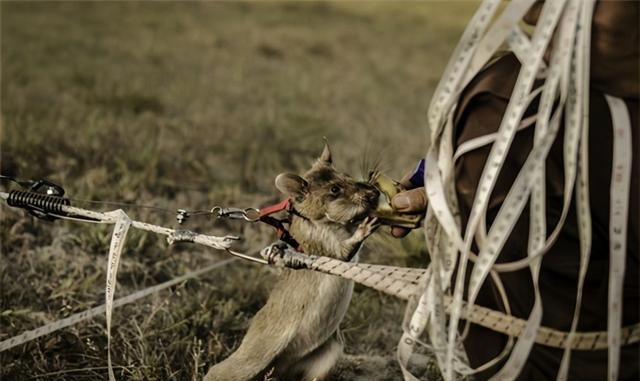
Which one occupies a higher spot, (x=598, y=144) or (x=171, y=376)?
(x=598, y=144)

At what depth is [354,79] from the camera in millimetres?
11516

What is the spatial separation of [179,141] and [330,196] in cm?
406

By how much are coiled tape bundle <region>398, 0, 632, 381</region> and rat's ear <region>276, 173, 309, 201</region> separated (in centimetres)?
87

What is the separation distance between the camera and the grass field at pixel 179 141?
13.3 feet

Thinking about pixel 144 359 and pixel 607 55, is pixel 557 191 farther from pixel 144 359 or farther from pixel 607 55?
pixel 144 359

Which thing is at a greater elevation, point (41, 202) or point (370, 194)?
point (370, 194)

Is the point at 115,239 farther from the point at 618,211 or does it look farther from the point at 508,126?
the point at 618,211

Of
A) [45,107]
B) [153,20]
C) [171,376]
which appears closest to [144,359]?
[171,376]

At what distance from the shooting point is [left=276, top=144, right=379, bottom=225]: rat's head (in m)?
3.31

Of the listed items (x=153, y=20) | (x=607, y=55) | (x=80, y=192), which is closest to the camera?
(x=607, y=55)

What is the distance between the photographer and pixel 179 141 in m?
7.23

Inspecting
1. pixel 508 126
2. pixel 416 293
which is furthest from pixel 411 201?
pixel 508 126

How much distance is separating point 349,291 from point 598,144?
4.42ft

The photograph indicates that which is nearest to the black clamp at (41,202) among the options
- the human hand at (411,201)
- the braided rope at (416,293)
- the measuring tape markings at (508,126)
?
the braided rope at (416,293)
